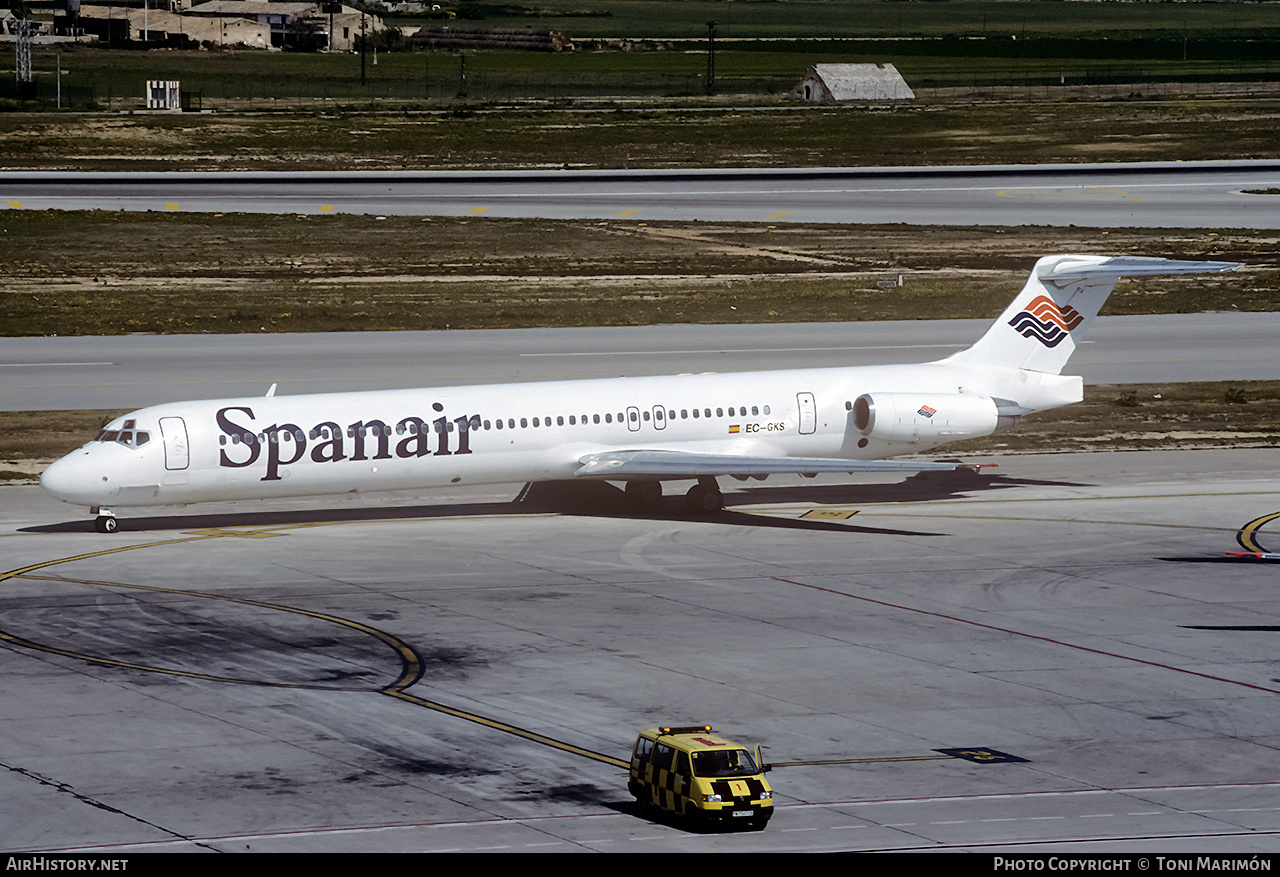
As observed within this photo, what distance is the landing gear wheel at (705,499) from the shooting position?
42531 millimetres

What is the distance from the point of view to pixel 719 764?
21.5m

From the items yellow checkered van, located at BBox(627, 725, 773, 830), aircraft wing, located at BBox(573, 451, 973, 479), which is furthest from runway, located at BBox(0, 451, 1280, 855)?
aircraft wing, located at BBox(573, 451, 973, 479)

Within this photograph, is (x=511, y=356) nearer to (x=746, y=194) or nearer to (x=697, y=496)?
(x=697, y=496)

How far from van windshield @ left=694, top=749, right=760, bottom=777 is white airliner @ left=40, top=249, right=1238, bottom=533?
1825 centimetres

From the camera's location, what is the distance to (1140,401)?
56.0 m

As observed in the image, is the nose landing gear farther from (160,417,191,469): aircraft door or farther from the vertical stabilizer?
the vertical stabilizer

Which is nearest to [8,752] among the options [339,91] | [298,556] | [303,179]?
[298,556]

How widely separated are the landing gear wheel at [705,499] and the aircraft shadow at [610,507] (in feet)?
0.78

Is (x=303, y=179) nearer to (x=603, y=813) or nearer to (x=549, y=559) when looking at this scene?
(x=549, y=559)

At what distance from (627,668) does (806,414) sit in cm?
1522

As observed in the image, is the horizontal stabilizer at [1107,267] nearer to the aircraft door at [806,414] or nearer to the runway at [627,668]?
the runway at [627,668]

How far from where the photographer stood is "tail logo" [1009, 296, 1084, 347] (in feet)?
148

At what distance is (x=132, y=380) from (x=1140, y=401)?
32.9 m

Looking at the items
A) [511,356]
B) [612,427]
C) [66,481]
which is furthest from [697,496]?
[511,356]
